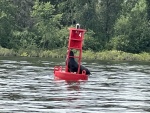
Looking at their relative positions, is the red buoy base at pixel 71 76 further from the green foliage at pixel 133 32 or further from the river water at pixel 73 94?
the green foliage at pixel 133 32

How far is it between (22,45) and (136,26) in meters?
14.6

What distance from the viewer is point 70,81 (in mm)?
30266

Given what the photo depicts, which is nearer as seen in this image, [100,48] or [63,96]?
[63,96]

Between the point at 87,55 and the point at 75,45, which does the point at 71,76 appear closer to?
the point at 75,45

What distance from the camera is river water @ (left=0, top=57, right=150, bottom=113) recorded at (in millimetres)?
19734

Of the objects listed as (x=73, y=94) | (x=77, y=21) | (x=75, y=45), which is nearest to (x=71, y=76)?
(x=75, y=45)

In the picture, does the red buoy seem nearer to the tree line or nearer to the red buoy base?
the red buoy base

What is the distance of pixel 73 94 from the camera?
948 inches

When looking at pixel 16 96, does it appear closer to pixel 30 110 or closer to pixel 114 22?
pixel 30 110

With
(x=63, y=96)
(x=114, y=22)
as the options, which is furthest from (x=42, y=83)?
(x=114, y=22)

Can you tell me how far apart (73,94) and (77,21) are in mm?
53824

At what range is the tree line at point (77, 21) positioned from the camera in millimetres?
74688

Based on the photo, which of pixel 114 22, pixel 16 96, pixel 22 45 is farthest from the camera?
pixel 114 22

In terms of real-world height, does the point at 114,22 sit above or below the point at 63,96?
above
